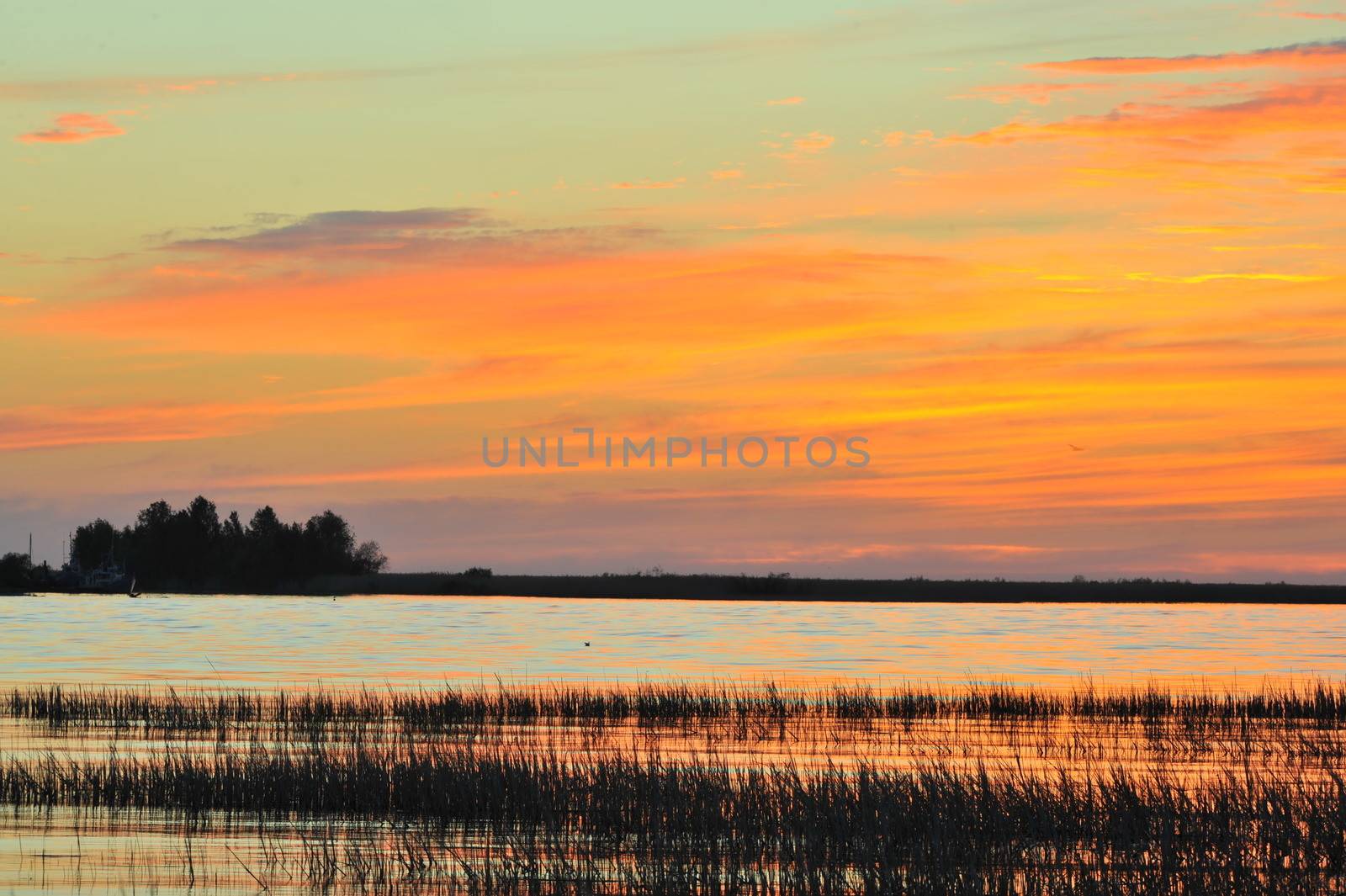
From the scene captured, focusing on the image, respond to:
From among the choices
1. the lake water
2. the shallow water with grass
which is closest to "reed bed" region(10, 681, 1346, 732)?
the shallow water with grass

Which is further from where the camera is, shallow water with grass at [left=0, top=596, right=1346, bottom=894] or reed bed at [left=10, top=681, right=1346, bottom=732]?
reed bed at [left=10, top=681, right=1346, bottom=732]

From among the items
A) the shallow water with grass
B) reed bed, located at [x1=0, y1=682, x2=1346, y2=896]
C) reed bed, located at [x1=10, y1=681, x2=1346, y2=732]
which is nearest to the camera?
reed bed, located at [x1=0, y1=682, x2=1346, y2=896]

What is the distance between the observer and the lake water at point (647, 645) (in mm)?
54188

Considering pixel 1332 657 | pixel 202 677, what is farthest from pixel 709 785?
pixel 1332 657

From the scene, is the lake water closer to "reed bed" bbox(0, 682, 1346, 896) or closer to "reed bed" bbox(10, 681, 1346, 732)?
"reed bed" bbox(10, 681, 1346, 732)

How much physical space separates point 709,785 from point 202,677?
33.6 m

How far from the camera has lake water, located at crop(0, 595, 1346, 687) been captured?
54.2 metres

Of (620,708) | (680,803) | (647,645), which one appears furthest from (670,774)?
(647,645)

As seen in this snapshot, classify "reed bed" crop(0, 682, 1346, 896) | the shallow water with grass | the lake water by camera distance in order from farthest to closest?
the lake water, the shallow water with grass, "reed bed" crop(0, 682, 1346, 896)

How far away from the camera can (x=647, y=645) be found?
75.6 meters

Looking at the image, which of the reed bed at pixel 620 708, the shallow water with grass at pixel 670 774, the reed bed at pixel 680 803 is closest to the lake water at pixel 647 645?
the shallow water with grass at pixel 670 774

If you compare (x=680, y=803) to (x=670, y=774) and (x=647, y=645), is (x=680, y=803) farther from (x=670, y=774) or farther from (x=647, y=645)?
(x=647, y=645)

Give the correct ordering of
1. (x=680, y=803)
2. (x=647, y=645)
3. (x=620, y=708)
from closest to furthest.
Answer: (x=680, y=803), (x=620, y=708), (x=647, y=645)

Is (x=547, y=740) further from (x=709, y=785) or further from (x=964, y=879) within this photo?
(x=964, y=879)
